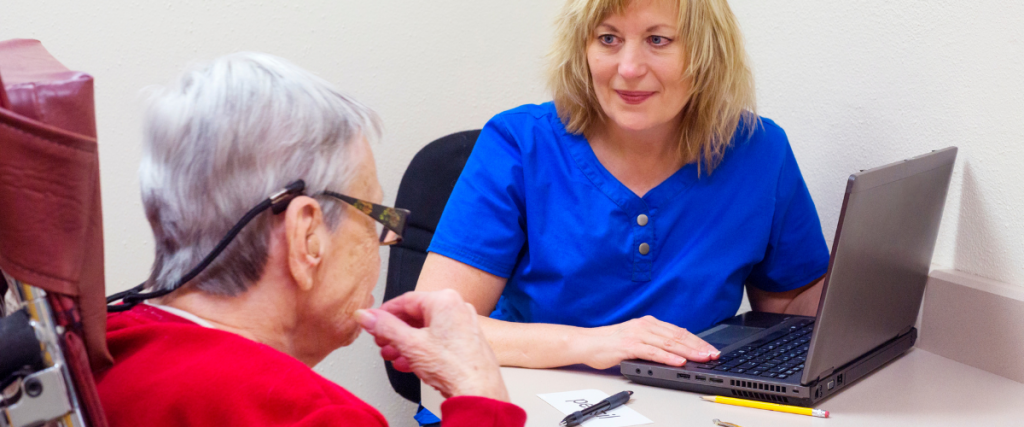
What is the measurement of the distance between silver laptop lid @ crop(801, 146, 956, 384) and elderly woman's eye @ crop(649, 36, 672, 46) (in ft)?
1.45

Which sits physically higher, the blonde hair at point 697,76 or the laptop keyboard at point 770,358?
the blonde hair at point 697,76

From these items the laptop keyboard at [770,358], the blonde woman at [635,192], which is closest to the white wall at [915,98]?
the blonde woman at [635,192]

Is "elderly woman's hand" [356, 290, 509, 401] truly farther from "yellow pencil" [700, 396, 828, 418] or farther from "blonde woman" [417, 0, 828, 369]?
"blonde woman" [417, 0, 828, 369]

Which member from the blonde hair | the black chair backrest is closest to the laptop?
the blonde hair

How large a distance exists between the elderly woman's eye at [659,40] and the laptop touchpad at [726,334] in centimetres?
49

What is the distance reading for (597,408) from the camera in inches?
37.4

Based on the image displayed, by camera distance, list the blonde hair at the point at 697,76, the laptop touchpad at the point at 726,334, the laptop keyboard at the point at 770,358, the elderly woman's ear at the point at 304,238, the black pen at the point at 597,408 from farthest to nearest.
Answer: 1. the blonde hair at the point at 697,76
2. the laptop touchpad at the point at 726,334
3. the laptop keyboard at the point at 770,358
4. the black pen at the point at 597,408
5. the elderly woman's ear at the point at 304,238

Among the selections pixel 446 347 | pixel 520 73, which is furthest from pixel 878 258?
pixel 520 73

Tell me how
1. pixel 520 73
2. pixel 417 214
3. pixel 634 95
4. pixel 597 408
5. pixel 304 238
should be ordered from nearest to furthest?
pixel 304 238 < pixel 597 408 < pixel 634 95 < pixel 417 214 < pixel 520 73

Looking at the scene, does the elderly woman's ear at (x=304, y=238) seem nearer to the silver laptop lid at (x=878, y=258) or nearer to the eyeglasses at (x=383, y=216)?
the eyeglasses at (x=383, y=216)

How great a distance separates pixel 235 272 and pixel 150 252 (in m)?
1.10

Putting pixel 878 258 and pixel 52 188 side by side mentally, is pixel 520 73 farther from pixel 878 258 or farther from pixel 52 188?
pixel 52 188

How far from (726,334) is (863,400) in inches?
9.3

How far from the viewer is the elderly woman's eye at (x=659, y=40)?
1.31m
